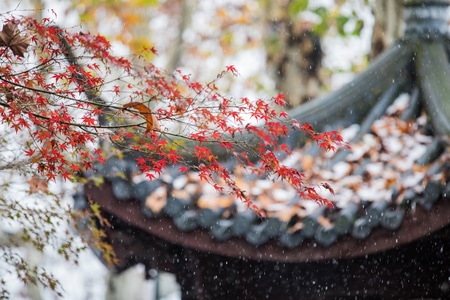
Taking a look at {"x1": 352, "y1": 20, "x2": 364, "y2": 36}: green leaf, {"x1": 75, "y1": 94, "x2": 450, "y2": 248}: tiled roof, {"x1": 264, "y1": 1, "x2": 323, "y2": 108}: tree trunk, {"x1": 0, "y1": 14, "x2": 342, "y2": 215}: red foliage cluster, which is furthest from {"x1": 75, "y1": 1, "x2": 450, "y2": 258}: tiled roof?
{"x1": 264, "y1": 1, "x2": 323, "y2": 108}: tree trunk

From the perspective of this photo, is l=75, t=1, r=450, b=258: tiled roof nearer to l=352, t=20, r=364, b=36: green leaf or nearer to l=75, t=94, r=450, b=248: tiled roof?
l=75, t=94, r=450, b=248: tiled roof

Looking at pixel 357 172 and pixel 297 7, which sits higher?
pixel 297 7

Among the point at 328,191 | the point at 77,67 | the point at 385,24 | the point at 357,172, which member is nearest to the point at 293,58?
the point at 385,24

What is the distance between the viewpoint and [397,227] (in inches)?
123

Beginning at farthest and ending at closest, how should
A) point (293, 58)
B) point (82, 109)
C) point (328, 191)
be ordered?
point (293, 58)
point (328, 191)
point (82, 109)

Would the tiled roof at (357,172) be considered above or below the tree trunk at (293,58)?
below

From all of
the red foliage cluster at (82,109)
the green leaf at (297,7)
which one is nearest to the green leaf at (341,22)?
the green leaf at (297,7)

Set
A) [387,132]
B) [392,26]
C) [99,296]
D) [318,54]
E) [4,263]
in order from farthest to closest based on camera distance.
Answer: [99,296]
[318,54]
[392,26]
[387,132]
[4,263]

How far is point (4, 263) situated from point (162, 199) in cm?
78

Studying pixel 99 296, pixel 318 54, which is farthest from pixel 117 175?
pixel 99 296

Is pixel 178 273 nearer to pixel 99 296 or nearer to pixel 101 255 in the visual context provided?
pixel 101 255

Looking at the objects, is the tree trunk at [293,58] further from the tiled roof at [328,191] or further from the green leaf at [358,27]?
the tiled roof at [328,191]

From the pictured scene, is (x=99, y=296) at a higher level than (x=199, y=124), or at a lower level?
lower

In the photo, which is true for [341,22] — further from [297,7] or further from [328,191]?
[328,191]
